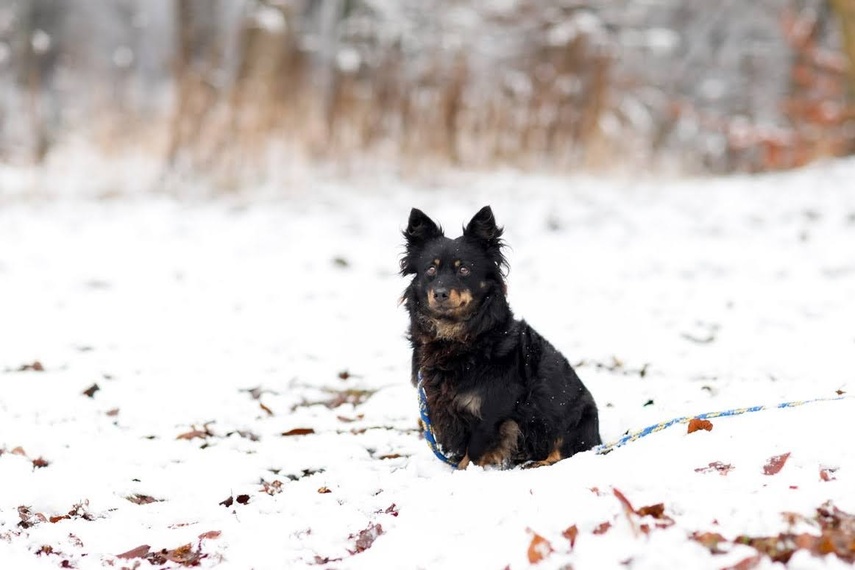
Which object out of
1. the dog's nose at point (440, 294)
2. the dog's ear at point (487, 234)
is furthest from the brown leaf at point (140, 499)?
the dog's ear at point (487, 234)

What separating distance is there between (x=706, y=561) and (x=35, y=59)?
549 inches

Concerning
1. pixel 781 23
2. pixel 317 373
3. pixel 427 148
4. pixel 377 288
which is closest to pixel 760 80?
pixel 781 23

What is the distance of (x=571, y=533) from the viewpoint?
2.87 meters

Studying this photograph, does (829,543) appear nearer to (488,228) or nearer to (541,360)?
(541,360)

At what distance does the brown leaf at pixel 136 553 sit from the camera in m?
3.37

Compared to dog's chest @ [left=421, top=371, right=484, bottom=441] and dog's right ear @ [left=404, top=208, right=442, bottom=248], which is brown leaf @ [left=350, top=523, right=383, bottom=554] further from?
dog's right ear @ [left=404, top=208, right=442, bottom=248]

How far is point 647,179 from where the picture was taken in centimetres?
1474

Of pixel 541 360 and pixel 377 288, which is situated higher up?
pixel 541 360

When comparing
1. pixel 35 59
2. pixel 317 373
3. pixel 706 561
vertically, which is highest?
pixel 35 59

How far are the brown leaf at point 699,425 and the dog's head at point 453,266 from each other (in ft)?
4.03

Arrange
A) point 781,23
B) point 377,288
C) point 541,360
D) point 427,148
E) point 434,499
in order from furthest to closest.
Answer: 1. point 781,23
2. point 427,148
3. point 377,288
4. point 541,360
5. point 434,499

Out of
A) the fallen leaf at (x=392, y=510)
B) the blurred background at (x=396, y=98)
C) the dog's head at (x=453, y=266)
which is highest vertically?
the blurred background at (x=396, y=98)

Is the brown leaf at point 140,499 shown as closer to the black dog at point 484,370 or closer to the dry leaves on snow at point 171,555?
the dry leaves on snow at point 171,555

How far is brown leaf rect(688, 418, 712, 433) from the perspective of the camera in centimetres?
391
